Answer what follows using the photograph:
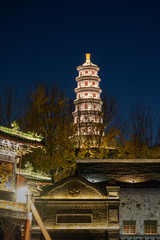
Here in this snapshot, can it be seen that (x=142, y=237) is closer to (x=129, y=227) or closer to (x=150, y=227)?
(x=150, y=227)

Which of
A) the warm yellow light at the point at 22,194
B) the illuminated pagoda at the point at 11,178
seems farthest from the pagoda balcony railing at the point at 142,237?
the warm yellow light at the point at 22,194

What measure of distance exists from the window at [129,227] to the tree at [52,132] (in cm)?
940

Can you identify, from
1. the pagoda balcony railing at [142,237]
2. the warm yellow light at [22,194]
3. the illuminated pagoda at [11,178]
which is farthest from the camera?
the pagoda balcony railing at [142,237]

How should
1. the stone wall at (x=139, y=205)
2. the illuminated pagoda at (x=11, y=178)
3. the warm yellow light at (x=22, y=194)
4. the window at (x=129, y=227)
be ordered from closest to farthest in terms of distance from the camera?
the illuminated pagoda at (x=11, y=178) → the warm yellow light at (x=22, y=194) → the window at (x=129, y=227) → the stone wall at (x=139, y=205)

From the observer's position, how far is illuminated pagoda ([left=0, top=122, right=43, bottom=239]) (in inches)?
610

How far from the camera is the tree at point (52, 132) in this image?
2902cm

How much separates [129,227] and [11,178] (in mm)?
8282

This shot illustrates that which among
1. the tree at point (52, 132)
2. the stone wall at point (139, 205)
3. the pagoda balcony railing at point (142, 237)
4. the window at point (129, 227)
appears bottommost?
the pagoda balcony railing at point (142, 237)

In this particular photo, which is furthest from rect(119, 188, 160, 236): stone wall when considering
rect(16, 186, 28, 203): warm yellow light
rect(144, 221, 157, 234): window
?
rect(16, 186, 28, 203): warm yellow light

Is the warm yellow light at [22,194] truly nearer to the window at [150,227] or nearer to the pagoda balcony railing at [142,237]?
the pagoda balcony railing at [142,237]

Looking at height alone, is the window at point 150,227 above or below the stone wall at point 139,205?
below

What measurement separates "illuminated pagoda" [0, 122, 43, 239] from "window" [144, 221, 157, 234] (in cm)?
769

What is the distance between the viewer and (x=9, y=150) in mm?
16656

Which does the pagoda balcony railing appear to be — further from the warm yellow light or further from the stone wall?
the warm yellow light
